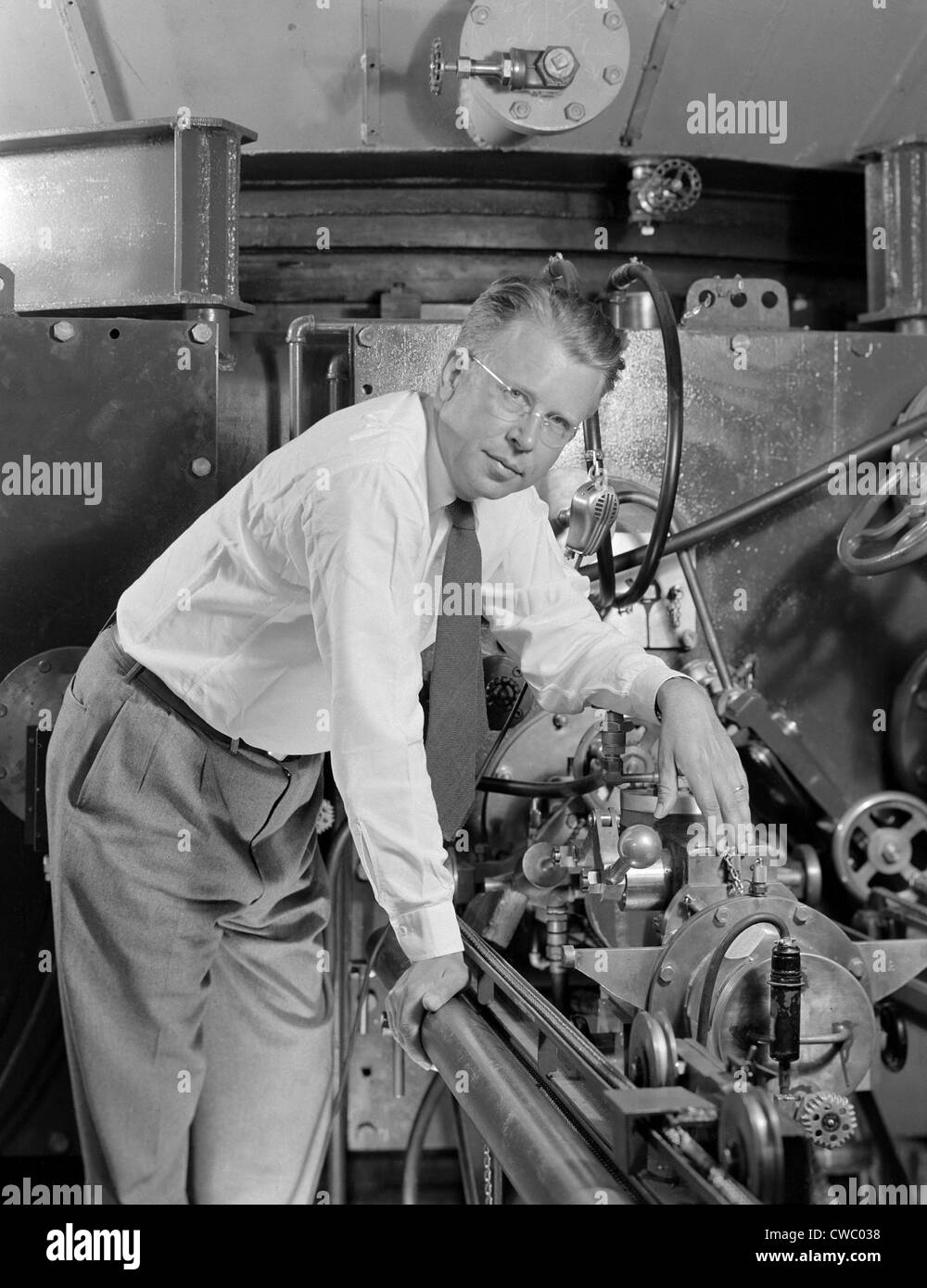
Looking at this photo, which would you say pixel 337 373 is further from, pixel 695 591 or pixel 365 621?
pixel 365 621

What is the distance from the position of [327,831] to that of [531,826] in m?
0.34

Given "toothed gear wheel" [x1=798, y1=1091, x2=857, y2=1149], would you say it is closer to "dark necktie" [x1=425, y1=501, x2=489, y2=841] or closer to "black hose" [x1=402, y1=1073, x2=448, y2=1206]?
"dark necktie" [x1=425, y1=501, x2=489, y2=841]

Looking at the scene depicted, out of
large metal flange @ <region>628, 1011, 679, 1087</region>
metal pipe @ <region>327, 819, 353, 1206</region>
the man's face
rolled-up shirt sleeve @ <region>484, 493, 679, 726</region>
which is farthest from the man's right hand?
metal pipe @ <region>327, 819, 353, 1206</region>

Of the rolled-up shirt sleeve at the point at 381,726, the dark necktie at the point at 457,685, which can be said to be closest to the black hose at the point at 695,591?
the dark necktie at the point at 457,685

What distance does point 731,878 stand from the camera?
4.77 feet

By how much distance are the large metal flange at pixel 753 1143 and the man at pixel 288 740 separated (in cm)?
37

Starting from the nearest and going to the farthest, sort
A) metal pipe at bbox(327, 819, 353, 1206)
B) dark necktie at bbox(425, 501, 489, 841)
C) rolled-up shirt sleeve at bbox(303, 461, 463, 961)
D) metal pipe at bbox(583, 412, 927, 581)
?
rolled-up shirt sleeve at bbox(303, 461, 463, 961) < dark necktie at bbox(425, 501, 489, 841) < metal pipe at bbox(583, 412, 927, 581) < metal pipe at bbox(327, 819, 353, 1206)

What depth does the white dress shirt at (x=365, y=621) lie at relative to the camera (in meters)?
1.22

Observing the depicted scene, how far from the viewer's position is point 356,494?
1.25 m

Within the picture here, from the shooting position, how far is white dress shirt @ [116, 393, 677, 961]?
4.00 feet

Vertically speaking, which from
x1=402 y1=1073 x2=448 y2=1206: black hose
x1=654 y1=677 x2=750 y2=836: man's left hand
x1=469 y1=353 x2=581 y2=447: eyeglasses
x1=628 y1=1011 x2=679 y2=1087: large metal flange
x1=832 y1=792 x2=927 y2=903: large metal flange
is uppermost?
x1=469 y1=353 x2=581 y2=447: eyeglasses

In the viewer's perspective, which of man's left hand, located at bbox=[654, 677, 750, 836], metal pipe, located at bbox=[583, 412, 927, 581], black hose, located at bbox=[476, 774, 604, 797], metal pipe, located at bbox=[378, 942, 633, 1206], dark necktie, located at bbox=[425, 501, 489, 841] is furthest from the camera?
metal pipe, located at bbox=[583, 412, 927, 581]

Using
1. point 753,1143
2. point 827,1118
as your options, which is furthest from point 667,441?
point 753,1143

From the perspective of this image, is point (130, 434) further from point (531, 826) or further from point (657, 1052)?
point (657, 1052)
